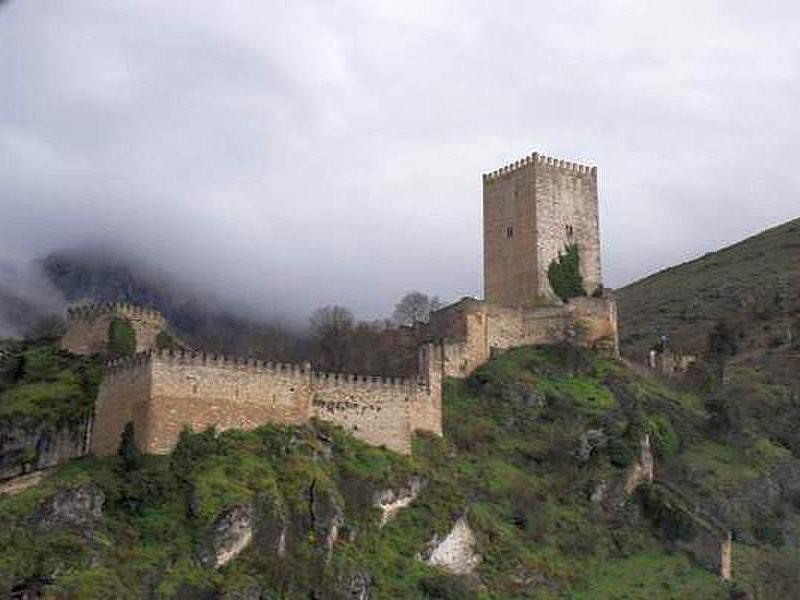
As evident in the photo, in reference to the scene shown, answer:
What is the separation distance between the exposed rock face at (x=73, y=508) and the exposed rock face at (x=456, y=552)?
12.5m

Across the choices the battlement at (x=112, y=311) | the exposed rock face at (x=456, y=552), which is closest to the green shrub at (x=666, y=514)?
the exposed rock face at (x=456, y=552)

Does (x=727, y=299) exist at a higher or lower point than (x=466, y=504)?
higher

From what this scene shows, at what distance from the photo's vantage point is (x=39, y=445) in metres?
60.3

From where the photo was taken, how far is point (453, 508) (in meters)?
59.2

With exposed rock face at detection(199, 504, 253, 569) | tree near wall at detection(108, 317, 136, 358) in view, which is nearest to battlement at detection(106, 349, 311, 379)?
tree near wall at detection(108, 317, 136, 358)

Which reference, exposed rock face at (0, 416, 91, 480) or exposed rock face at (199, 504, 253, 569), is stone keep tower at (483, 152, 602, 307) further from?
exposed rock face at (199, 504, 253, 569)

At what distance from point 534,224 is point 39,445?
101 ft

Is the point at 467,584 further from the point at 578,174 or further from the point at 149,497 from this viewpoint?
the point at 578,174

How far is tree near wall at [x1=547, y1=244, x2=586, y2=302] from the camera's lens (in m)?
79.4

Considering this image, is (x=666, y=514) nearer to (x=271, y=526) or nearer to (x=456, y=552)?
(x=456, y=552)

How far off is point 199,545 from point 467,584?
427 inches

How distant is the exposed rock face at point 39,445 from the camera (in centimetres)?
5928

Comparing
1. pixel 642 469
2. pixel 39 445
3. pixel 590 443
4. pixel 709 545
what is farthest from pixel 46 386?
pixel 709 545

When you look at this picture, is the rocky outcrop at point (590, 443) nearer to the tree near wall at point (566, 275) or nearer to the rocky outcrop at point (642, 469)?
the rocky outcrop at point (642, 469)
